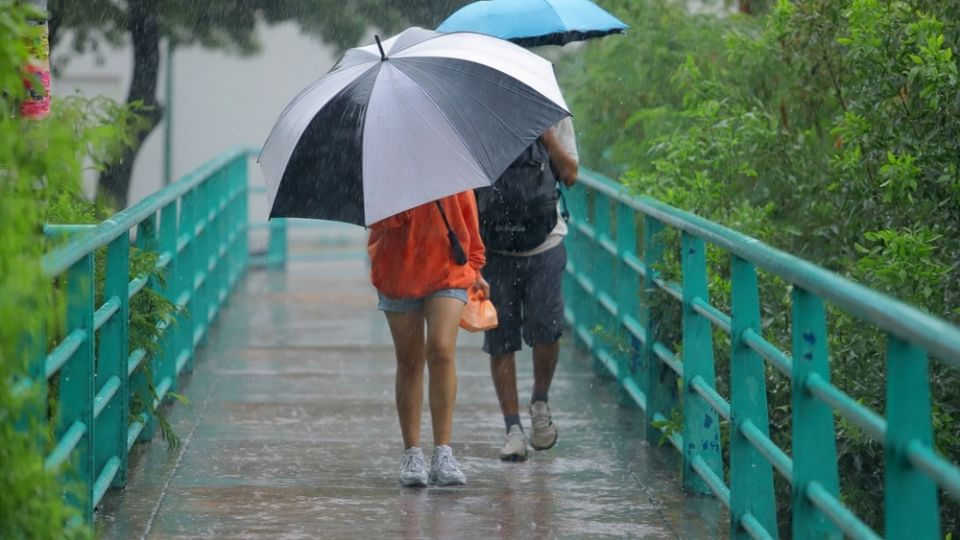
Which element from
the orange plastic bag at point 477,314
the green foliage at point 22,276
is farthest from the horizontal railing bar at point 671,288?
the green foliage at point 22,276

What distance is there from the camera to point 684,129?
34.2 ft

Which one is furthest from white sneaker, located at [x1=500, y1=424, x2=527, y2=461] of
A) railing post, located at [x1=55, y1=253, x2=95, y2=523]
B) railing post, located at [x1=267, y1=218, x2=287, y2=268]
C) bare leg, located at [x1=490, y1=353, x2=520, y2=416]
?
railing post, located at [x1=267, y1=218, x2=287, y2=268]

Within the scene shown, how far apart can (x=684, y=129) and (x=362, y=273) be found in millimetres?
7636

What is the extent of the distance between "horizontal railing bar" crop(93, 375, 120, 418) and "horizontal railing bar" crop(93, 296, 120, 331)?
0.77 feet

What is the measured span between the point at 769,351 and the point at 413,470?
7.03ft

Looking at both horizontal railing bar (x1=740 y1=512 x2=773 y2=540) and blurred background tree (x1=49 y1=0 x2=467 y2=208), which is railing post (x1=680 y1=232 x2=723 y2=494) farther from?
blurred background tree (x1=49 y1=0 x2=467 y2=208)

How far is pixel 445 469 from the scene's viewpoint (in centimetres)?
696

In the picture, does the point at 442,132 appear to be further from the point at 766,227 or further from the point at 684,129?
the point at 684,129

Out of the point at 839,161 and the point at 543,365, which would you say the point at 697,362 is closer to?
the point at 543,365

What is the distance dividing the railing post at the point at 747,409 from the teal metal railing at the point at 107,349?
218 centimetres

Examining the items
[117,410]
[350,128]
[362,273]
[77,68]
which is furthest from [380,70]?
[77,68]

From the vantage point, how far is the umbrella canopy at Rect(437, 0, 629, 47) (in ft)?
25.3

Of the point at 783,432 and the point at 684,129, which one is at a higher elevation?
the point at 684,129

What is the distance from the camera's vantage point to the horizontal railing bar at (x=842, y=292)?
136 inches
